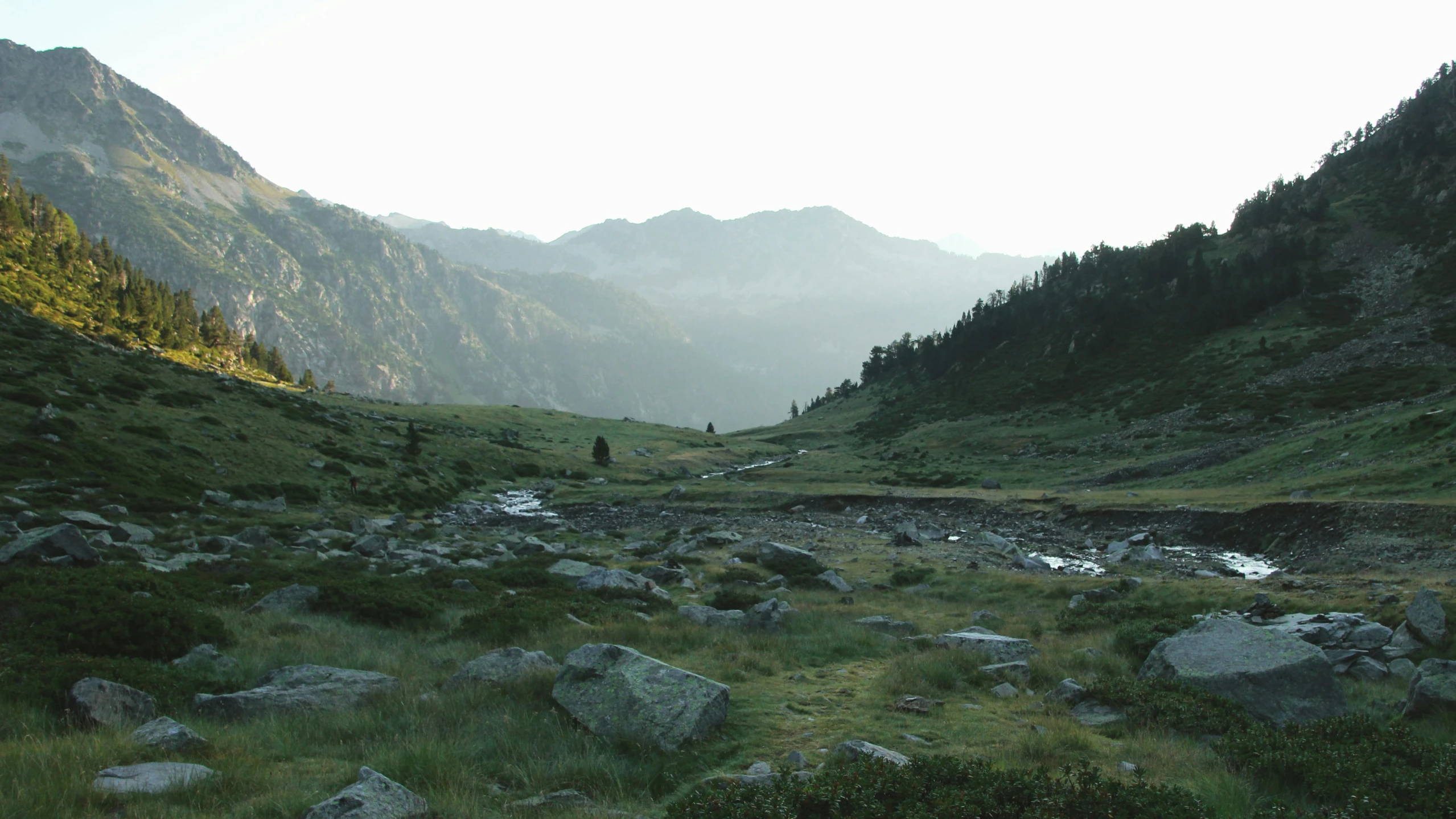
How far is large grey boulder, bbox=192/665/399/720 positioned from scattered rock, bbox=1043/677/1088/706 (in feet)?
35.3

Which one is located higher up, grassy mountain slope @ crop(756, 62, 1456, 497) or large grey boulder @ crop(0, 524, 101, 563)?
grassy mountain slope @ crop(756, 62, 1456, 497)

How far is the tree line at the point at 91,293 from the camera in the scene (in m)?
82.3

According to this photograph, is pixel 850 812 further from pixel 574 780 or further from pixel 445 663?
pixel 445 663

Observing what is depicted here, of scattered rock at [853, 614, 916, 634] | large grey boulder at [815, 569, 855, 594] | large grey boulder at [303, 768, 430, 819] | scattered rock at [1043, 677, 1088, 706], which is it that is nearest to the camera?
large grey boulder at [303, 768, 430, 819]

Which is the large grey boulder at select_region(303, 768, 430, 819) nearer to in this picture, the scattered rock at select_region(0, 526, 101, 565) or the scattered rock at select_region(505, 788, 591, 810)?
the scattered rock at select_region(505, 788, 591, 810)

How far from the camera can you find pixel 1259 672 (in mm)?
10531

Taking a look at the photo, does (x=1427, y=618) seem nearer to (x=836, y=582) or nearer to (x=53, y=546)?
(x=836, y=582)

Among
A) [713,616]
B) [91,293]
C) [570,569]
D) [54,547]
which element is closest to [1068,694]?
[713,616]

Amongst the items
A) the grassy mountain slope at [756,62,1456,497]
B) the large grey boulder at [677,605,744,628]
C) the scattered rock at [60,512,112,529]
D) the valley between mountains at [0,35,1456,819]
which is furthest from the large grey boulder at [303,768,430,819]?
the grassy mountain slope at [756,62,1456,497]

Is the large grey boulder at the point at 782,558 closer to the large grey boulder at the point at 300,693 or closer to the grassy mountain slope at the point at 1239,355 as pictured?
the large grey boulder at the point at 300,693

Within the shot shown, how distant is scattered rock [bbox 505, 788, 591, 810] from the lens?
666cm

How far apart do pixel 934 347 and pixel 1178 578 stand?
133m

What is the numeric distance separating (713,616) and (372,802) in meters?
11.5

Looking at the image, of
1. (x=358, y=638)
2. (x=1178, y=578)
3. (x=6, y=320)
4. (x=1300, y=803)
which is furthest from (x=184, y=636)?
(x=6, y=320)
